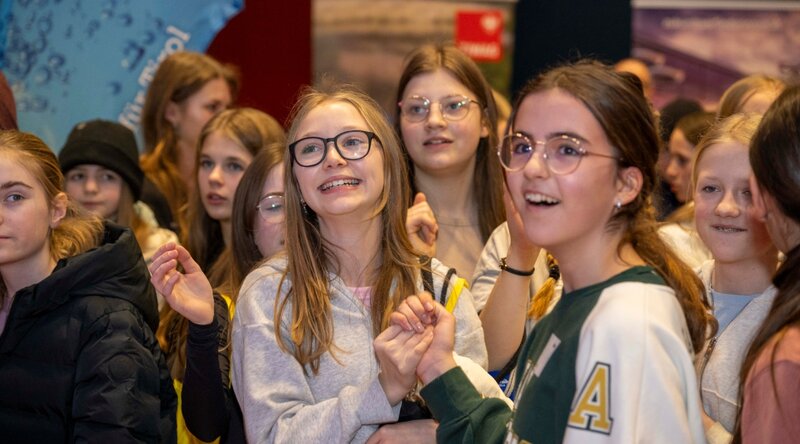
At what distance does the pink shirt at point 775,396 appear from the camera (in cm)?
179

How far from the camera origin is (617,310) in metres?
1.69

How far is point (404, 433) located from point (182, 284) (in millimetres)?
739

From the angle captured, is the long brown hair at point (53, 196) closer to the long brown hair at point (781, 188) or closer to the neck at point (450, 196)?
the neck at point (450, 196)

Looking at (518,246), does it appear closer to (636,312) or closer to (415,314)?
(415,314)

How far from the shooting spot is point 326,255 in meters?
2.65

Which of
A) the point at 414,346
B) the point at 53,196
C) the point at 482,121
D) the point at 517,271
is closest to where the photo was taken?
the point at 414,346

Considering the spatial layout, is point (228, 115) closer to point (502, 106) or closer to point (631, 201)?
point (502, 106)

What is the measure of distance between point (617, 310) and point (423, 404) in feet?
2.89

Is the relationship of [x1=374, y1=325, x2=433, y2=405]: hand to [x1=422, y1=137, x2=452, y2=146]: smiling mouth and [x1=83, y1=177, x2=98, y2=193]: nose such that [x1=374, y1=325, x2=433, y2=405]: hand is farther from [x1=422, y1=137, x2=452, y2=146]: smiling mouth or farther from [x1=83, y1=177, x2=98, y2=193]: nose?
[x1=83, y1=177, x2=98, y2=193]: nose

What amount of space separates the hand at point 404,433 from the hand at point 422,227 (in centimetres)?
67

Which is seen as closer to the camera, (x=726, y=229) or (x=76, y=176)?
(x=726, y=229)

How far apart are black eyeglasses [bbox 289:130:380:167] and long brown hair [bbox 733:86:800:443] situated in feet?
3.39

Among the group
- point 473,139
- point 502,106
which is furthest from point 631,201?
point 502,106

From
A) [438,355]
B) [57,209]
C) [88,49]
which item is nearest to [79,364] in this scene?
[57,209]
